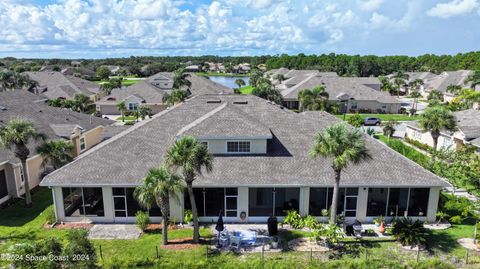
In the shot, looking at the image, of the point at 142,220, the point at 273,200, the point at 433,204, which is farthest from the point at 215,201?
the point at 433,204

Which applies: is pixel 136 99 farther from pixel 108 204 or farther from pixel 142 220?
pixel 142 220

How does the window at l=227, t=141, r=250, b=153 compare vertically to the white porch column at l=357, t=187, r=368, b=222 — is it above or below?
above

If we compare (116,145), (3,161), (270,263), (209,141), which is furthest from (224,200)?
(3,161)

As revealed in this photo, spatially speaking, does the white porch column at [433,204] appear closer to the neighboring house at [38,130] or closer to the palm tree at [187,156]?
the palm tree at [187,156]

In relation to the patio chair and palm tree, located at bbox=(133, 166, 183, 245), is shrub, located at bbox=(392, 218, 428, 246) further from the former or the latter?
palm tree, located at bbox=(133, 166, 183, 245)

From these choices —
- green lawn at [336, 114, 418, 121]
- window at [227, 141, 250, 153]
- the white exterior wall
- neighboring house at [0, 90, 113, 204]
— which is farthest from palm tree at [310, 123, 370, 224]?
green lawn at [336, 114, 418, 121]

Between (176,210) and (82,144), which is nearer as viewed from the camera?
(176,210)

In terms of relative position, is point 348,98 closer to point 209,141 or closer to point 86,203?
point 209,141
